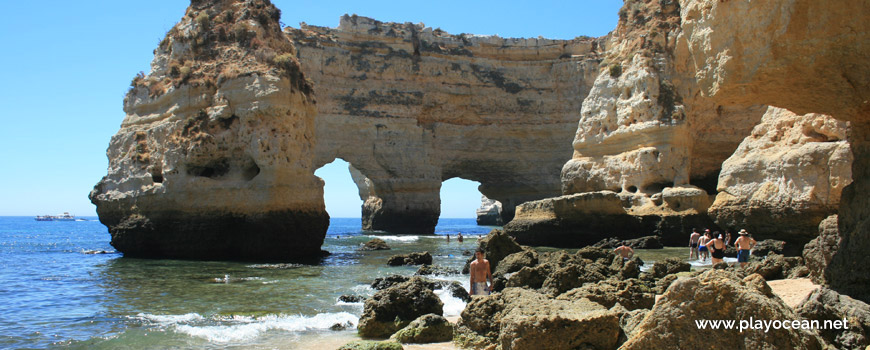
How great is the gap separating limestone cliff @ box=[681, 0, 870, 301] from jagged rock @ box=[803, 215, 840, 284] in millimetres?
221

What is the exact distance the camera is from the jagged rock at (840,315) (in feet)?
14.1

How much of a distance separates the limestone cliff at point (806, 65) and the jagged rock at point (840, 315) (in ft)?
2.63

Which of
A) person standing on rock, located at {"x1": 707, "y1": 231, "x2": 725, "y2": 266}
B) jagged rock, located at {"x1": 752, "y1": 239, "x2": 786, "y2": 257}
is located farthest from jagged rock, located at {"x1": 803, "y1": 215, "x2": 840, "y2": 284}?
jagged rock, located at {"x1": 752, "y1": 239, "x2": 786, "y2": 257}

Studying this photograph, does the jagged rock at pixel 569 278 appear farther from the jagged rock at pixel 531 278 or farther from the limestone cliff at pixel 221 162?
the limestone cliff at pixel 221 162

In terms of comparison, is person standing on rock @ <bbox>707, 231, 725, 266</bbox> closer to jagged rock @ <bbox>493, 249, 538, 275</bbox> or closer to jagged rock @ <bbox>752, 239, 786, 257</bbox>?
jagged rock @ <bbox>752, 239, 786, 257</bbox>

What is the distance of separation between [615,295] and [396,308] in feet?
8.99

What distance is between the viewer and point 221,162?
17312 millimetres

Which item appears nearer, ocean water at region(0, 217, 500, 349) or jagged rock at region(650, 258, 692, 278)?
ocean water at region(0, 217, 500, 349)

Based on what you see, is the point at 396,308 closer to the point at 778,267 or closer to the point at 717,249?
the point at 778,267

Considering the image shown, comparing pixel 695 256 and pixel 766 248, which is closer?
pixel 766 248

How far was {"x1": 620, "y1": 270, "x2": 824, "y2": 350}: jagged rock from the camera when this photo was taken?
148 inches

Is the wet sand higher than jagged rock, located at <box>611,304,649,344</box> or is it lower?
higher

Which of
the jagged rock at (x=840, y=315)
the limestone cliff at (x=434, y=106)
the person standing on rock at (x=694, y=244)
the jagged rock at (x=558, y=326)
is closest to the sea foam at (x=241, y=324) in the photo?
the jagged rock at (x=558, y=326)

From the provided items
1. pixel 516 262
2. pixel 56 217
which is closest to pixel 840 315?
pixel 516 262
